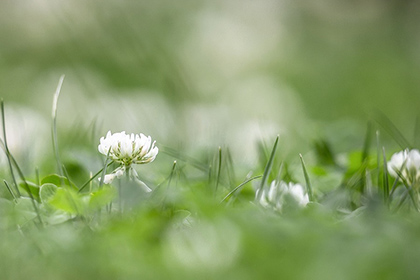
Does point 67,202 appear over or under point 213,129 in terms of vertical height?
over

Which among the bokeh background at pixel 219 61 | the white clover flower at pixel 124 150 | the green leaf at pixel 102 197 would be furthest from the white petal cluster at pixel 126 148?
the bokeh background at pixel 219 61

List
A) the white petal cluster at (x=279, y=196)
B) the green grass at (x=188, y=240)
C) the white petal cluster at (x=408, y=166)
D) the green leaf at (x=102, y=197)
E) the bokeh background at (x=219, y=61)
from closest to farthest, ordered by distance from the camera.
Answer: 1. the green grass at (x=188, y=240)
2. the green leaf at (x=102, y=197)
3. the white petal cluster at (x=279, y=196)
4. the white petal cluster at (x=408, y=166)
5. the bokeh background at (x=219, y=61)

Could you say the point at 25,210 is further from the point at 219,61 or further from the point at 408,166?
the point at 219,61

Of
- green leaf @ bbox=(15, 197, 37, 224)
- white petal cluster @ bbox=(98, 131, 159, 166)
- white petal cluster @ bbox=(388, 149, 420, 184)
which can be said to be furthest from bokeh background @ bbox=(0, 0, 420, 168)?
green leaf @ bbox=(15, 197, 37, 224)

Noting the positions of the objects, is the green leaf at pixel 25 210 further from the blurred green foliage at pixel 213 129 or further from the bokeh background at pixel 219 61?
the bokeh background at pixel 219 61

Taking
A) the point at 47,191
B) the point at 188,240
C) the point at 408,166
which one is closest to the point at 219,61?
the point at 408,166

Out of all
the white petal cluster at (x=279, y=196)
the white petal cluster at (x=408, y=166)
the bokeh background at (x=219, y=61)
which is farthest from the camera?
the bokeh background at (x=219, y=61)

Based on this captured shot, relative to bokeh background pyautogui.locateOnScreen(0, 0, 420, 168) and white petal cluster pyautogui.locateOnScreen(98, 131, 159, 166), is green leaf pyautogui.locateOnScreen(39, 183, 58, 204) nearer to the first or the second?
white petal cluster pyautogui.locateOnScreen(98, 131, 159, 166)
